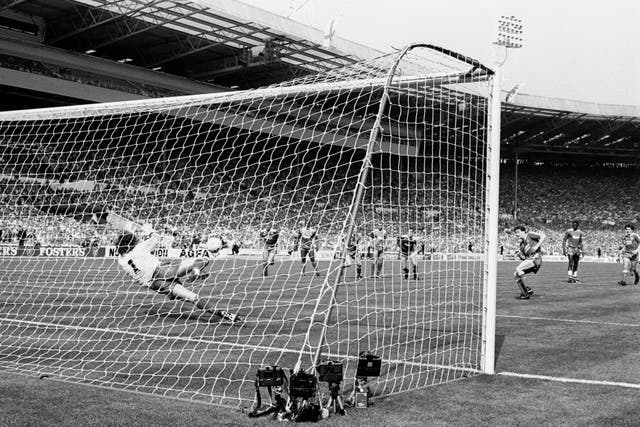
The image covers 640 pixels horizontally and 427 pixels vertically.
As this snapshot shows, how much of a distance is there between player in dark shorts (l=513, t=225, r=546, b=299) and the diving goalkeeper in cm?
761

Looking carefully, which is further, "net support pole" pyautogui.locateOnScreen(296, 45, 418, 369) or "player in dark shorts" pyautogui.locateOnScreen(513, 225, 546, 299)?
"player in dark shorts" pyautogui.locateOnScreen(513, 225, 546, 299)

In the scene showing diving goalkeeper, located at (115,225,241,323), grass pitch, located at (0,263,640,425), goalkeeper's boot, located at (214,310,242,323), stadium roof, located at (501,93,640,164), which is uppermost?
stadium roof, located at (501,93,640,164)

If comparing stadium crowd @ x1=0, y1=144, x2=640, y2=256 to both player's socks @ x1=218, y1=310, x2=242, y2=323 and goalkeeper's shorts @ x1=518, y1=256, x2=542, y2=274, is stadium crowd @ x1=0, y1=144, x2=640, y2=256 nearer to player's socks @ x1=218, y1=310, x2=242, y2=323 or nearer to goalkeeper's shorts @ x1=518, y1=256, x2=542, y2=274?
goalkeeper's shorts @ x1=518, y1=256, x2=542, y2=274

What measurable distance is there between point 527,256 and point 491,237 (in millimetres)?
8992

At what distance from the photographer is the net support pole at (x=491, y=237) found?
694 cm

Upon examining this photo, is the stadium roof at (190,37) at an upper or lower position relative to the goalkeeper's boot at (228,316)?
upper

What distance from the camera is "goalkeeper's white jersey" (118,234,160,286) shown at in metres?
10.2

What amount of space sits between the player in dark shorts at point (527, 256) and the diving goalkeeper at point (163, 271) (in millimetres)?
7607

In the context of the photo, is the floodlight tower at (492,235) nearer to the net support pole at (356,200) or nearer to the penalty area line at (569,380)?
the penalty area line at (569,380)

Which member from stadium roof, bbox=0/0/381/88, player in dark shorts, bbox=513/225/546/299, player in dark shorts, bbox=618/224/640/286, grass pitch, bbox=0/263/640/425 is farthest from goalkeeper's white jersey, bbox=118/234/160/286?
stadium roof, bbox=0/0/381/88

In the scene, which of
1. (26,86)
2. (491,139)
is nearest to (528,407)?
(491,139)

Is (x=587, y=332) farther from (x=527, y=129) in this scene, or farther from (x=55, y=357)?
(x=527, y=129)

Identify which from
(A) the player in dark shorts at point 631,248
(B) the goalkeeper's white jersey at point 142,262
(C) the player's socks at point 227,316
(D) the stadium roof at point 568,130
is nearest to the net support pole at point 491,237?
(C) the player's socks at point 227,316

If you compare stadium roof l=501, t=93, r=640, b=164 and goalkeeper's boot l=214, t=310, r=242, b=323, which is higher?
stadium roof l=501, t=93, r=640, b=164
